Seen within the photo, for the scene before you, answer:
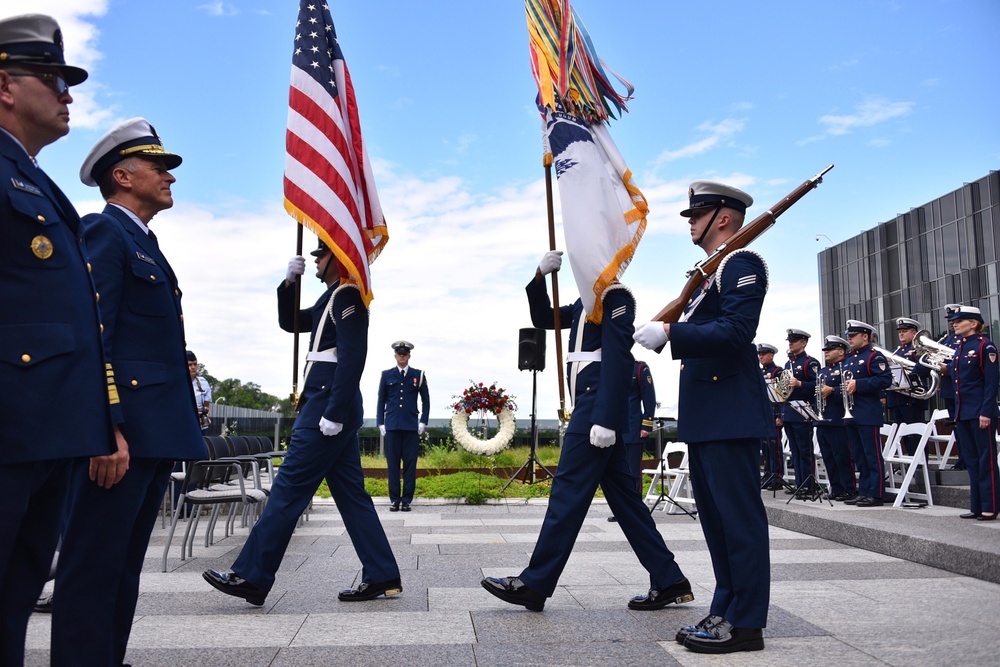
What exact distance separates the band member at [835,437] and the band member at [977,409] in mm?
1847

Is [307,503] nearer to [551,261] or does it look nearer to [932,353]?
Answer: [551,261]

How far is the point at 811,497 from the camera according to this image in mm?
11742

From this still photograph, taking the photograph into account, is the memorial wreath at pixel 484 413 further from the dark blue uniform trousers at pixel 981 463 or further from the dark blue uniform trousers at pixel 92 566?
the dark blue uniform trousers at pixel 92 566

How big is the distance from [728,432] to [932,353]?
966 centimetres

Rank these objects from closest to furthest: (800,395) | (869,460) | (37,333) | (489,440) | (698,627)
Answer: (37,333)
(698,627)
(869,460)
(800,395)
(489,440)

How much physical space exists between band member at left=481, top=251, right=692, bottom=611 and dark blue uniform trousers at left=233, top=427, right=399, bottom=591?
0.85 meters

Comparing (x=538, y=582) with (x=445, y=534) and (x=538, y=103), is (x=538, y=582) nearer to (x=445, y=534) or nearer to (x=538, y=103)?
(x=538, y=103)

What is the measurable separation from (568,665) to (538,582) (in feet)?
3.61

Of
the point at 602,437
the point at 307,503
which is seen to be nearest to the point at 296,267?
the point at 307,503

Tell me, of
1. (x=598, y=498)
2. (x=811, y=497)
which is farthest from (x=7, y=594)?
(x=598, y=498)

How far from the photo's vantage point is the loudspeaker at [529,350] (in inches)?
467

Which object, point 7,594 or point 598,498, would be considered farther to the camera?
point 598,498

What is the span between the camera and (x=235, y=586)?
4.93 metres

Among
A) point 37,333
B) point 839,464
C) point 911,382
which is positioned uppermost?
point 911,382
